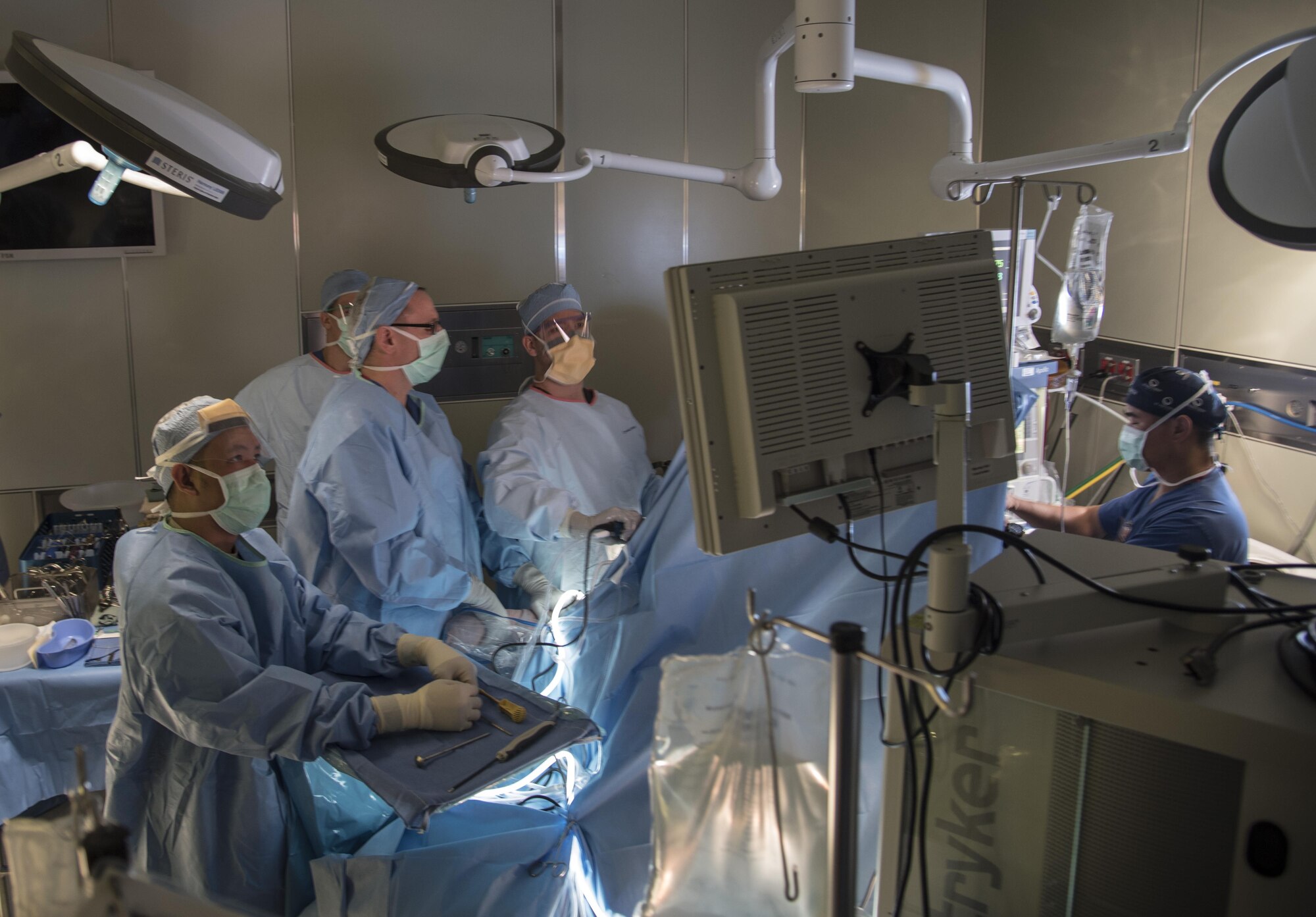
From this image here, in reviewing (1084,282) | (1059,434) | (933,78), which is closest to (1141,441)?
(1084,282)

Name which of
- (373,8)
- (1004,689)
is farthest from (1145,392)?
(373,8)

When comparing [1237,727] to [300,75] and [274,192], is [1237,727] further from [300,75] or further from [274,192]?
[300,75]

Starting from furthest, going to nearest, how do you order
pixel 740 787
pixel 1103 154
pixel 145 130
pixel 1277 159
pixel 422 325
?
pixel 422 325, pixel 1103 154, pixel 145 130, pixel 1277 159, pixel 740 787

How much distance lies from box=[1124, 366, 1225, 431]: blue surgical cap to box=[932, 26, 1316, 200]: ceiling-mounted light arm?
52 centimetres

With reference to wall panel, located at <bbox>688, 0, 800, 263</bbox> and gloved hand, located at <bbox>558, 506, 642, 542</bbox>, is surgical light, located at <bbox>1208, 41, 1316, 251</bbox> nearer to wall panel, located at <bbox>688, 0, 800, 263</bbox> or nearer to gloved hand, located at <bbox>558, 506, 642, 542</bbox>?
gloved hand, located at <bbox>558, 506, 642, 542</bbox>

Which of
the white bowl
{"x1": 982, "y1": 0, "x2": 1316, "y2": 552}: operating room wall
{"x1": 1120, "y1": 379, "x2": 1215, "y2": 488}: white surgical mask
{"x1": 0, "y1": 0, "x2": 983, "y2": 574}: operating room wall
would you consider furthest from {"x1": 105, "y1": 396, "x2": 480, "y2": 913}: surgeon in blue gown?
{"x1": 982, "y1": 0, "x2": 1316, "y2": 552}: operating room wall

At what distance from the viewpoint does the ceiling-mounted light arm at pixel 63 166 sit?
1.94 meters

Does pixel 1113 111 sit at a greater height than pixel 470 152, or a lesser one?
greater

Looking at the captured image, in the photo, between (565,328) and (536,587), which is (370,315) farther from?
(536,587)

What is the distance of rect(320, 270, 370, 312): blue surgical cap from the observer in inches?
120

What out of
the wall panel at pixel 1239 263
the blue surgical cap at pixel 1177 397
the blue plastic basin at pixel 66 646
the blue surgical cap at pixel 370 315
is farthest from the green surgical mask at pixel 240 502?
the wall panel at pixel 1239 263

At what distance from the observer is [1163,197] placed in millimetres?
3105

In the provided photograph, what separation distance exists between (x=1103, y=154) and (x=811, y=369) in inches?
53.6

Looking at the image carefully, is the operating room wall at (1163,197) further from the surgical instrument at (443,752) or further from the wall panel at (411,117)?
the surgical instrument at (443,752)
